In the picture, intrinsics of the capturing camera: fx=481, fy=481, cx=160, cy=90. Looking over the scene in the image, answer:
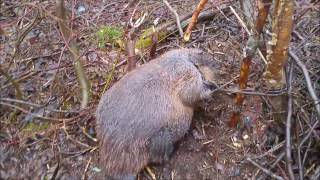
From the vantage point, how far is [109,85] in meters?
4.52

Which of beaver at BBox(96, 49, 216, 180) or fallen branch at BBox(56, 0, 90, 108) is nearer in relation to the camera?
beaver at BBox(96, 49, 216, 180)

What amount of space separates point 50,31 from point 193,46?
5.54 ft

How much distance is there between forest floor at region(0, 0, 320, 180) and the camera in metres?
3.76

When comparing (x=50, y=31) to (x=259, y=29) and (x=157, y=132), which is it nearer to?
(x=157, y=132)

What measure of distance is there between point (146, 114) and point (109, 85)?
0.97 meters

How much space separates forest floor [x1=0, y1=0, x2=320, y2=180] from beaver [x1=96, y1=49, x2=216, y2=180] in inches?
7.3

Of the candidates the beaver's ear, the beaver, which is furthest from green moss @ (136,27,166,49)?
the beaver's ear

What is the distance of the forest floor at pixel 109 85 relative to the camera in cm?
376

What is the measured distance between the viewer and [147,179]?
375cm

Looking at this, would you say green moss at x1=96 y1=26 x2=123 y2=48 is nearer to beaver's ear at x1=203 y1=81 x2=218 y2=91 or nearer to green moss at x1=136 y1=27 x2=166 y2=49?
green moss at x1=136 y1=27 x2=166 y2=49

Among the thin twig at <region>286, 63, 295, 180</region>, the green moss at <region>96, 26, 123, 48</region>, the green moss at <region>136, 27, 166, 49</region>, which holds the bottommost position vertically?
the thin twig at <region>286, 63, 295, 180</region>

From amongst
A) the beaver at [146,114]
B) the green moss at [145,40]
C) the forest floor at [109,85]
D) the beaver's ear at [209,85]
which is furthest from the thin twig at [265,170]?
the green moss at [145,40]

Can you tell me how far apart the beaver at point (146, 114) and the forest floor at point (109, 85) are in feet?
0.61

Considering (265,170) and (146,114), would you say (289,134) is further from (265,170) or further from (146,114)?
(146,114)
